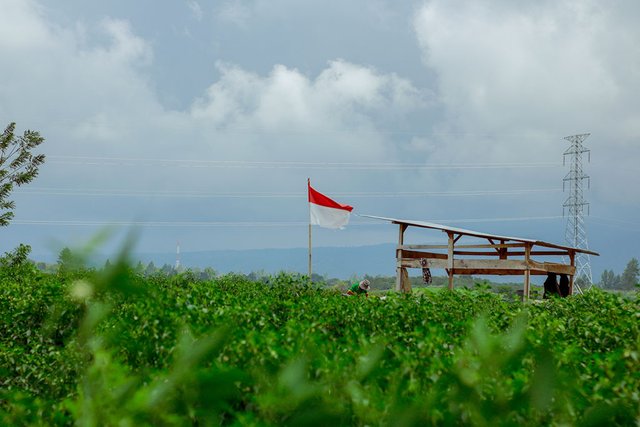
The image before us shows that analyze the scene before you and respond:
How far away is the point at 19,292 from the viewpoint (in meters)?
10.8

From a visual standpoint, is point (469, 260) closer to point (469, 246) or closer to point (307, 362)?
point (469, 246)

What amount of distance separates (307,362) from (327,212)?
2353 centimetres

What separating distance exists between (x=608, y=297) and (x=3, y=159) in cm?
2812

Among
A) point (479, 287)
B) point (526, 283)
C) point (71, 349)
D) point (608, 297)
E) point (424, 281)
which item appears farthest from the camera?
point (424, 281)

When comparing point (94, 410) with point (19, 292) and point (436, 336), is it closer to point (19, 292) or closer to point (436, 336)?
point (436, 336)

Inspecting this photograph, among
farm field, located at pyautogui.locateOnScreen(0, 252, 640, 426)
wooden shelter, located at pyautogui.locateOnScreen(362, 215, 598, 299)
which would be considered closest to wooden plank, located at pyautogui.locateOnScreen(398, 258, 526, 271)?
wooden shelter, located at pyautogui.locateOnScreen(362, 215, 598, 299)

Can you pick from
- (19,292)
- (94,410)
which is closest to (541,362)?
(94,410)

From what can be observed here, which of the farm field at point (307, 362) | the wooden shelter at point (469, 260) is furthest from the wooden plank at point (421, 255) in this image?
the farm field at point (307, 362)

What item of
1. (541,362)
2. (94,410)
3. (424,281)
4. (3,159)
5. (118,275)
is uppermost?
(3,159)

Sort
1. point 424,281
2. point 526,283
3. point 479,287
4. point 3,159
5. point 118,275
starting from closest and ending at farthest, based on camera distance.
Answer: point 118,275, point 479,287, point 526,283, point 424,281, point 3,159

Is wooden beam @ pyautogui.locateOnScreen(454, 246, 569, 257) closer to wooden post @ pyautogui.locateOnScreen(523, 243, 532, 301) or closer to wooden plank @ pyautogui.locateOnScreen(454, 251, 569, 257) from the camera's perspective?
wooden plank @ pyautogui.locateOnScreen(454, 251, 569, 257)

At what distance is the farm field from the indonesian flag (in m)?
14.1

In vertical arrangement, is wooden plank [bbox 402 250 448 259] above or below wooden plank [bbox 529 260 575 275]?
above

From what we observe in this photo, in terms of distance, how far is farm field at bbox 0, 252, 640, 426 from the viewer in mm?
1346
